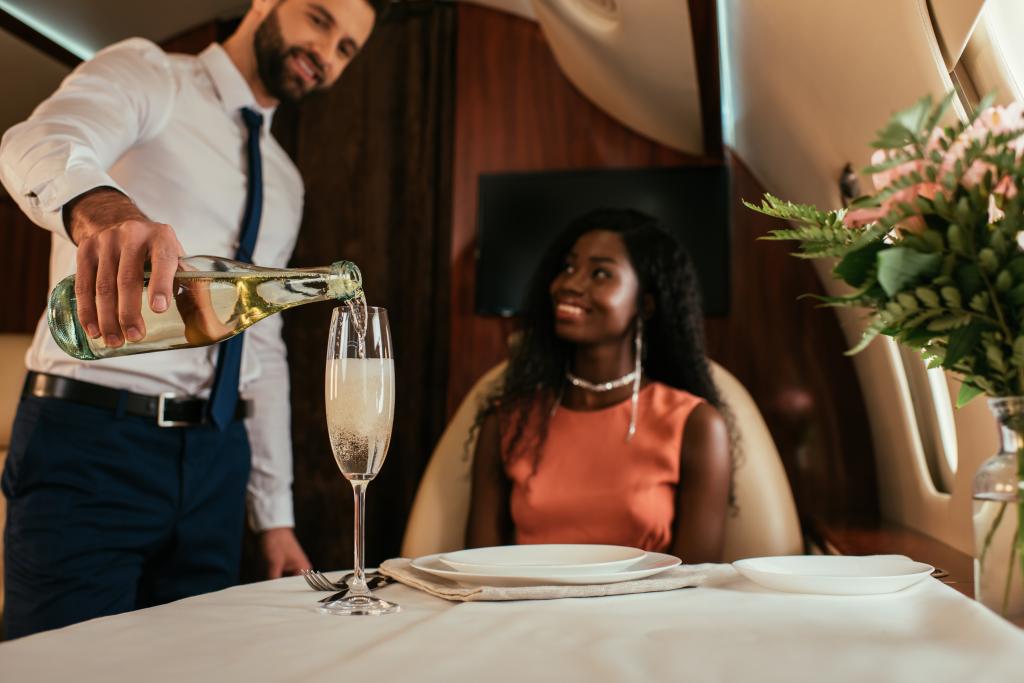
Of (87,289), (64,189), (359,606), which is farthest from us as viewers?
(64,189)

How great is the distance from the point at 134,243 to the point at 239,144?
3.97 feet

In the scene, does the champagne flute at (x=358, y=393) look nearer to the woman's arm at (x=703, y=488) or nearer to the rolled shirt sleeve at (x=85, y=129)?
the rolled shirt sleeve at (x=85, y=129)

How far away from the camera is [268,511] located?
84.1 inches

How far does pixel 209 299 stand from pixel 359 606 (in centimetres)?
44

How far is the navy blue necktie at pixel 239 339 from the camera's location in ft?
5.98

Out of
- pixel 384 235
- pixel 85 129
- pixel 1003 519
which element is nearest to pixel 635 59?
pixel 384 235

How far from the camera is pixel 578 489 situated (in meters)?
2.04

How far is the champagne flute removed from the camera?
97 centimetres

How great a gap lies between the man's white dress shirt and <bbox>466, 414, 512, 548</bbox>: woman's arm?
46 cm

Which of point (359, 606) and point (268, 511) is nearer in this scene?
point (359, 606)

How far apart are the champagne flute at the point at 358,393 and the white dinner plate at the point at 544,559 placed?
0.45ft

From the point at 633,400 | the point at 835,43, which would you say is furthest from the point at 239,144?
the point at 835,43

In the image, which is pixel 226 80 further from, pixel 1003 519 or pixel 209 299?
pixel 1003 519

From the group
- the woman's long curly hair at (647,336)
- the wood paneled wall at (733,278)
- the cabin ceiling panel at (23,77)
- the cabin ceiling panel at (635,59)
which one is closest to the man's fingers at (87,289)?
the woman's long curly hair at (647,336)
